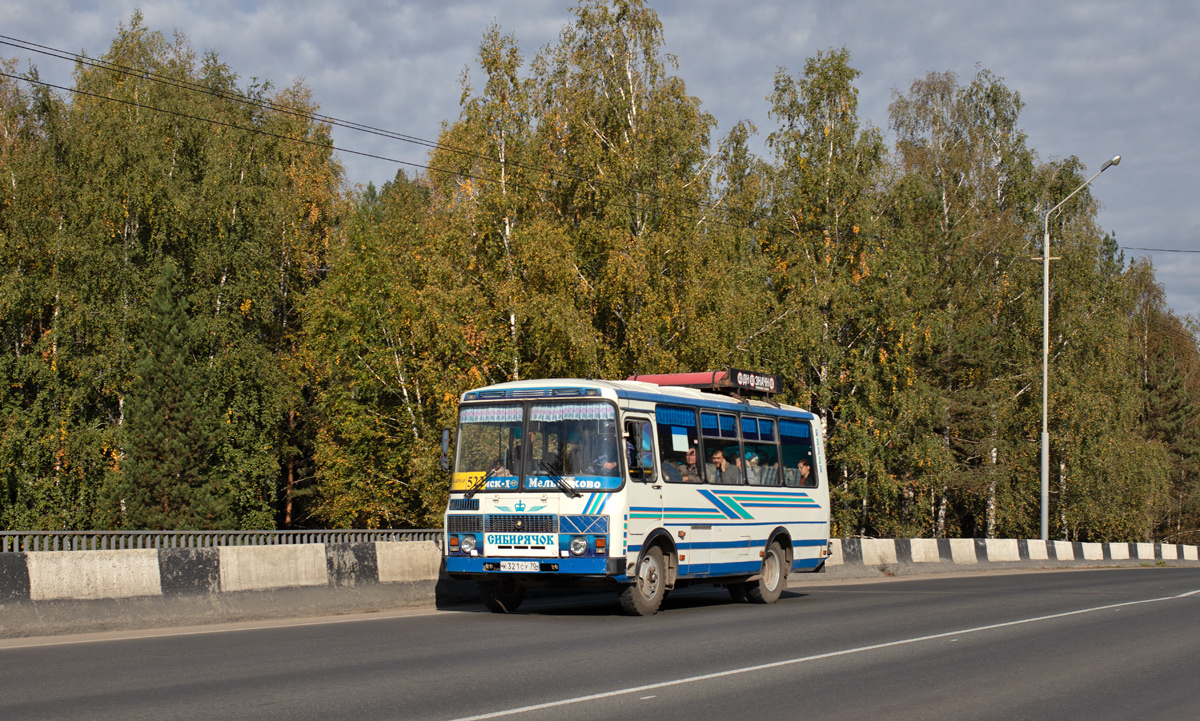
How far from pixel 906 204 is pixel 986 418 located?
933 cm

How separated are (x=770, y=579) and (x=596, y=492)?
5.07 metres

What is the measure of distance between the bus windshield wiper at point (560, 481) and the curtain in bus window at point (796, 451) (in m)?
5.43

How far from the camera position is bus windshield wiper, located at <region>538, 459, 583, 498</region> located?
14.5 meters

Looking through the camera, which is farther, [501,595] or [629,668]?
[501,595]

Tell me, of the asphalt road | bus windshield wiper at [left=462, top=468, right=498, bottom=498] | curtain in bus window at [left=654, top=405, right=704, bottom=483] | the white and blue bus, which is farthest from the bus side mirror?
curtain in bus window at [left=654, top=405, right=704, bottom=483]

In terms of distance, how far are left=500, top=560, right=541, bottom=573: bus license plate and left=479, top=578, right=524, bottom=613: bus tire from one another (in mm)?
734

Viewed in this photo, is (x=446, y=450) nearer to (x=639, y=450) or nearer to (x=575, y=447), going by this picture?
(x=575, y=447)

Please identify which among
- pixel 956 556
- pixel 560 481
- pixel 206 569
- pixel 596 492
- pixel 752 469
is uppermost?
pixel 752 469

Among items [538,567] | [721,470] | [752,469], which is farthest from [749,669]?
[752,469]

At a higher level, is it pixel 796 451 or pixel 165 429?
pixel 165 429

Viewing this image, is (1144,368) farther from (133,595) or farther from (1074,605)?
(133,595)

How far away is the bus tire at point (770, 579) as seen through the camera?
59.7 ft

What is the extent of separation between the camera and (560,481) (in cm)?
1465

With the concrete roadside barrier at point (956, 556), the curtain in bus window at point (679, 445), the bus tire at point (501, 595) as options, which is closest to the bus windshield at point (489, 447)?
the bus tire at point (501, 595)
